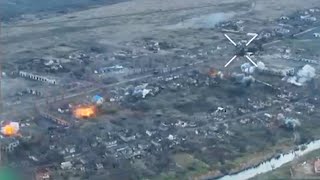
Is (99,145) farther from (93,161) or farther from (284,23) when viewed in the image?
(284,23)

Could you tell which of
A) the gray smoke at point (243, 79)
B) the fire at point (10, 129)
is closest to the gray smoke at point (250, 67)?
the gray smoke at point (243, 79)

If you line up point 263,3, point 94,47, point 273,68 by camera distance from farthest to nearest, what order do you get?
1. point 263,3
2. point 94,47
3. point 273,68

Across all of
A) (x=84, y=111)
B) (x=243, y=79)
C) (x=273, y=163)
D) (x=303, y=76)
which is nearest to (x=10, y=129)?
(x=84, y=111)

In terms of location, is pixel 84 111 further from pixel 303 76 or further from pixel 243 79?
pixel 303 76

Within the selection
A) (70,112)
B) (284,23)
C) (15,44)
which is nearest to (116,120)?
(70,112)

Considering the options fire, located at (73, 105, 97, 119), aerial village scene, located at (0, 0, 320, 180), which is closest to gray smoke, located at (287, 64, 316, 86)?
aerial village scene, located at (0, 0, 320, 180)
